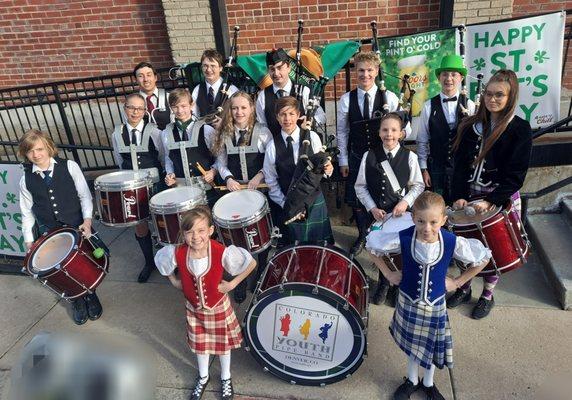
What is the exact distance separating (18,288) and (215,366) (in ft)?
8.33

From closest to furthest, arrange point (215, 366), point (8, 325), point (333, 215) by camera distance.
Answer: point (215, 366) < point (8, 325) < point (333, 215)

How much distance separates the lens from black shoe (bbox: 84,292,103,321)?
3895 millimetres

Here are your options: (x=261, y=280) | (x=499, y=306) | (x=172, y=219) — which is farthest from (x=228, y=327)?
(x=499, y=306)

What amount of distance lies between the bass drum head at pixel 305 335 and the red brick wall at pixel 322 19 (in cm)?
461

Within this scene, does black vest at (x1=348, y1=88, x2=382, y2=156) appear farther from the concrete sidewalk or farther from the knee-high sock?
the knee-high sock

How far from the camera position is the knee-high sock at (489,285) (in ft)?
11.3

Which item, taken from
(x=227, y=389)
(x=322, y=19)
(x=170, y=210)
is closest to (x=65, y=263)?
(x=170, y=210)

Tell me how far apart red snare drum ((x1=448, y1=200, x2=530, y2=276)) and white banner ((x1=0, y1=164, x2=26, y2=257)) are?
4.06 meters

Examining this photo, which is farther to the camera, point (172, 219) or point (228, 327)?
point (172, 219)

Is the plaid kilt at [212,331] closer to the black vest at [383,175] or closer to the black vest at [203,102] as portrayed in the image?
the black vest at [383,175]

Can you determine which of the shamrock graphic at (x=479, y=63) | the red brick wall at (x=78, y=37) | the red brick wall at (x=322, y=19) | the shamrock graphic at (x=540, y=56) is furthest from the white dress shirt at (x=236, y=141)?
the red brick wall at (x=78, y=37)

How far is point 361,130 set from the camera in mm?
3785

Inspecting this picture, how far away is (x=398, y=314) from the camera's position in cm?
274

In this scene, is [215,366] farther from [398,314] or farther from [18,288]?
[18,288]
